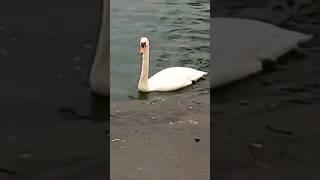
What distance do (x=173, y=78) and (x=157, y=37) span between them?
118cm

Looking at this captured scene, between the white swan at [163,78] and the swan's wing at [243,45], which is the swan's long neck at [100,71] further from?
the swan's wing at [243,45]

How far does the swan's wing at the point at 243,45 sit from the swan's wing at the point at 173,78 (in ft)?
0.53

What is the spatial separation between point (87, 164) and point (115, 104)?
1.01 meters

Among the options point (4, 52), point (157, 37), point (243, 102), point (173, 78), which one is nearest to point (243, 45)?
point (173, 78)

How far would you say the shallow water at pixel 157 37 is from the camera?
182 inches

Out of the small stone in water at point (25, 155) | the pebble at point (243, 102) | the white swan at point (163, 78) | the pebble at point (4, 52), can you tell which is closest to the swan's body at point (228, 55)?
the white swan at point (163, 78)

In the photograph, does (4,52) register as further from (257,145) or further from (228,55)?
(257,145)

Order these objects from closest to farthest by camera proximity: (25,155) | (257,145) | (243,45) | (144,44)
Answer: (25,155) → (257,145) → (144,44) → (243,45)

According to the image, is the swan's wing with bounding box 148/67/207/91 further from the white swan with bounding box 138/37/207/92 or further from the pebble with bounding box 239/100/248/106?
the pebble with bounding box 239/100/248/106

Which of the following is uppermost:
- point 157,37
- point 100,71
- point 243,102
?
point 100,71

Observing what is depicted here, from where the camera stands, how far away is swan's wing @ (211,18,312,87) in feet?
14.0

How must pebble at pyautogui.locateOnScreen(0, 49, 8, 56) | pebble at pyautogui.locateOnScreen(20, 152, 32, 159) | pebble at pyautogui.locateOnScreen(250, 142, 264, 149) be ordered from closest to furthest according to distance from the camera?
pebble at pyautogui.locateOnScreen(20, 152, 32, 159) < pebble at pyautogui.locateOnScreen(250, 142, 264, 149) < pebble at pyautogui.locateOnScreen(0, 49, 8, 56)

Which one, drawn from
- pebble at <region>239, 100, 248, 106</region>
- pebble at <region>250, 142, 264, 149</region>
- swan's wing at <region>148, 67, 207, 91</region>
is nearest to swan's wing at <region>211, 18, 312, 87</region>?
swan's wing at <region>148, 67, 207, 91</region>

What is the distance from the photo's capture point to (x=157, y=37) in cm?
552
